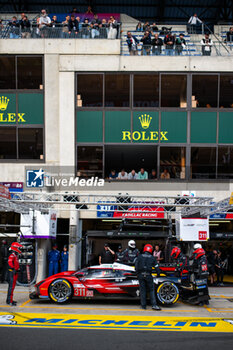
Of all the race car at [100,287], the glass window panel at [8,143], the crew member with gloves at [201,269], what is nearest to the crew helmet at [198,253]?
the crew member with gloves at [201,269]

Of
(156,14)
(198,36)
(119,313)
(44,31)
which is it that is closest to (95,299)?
(119,313)

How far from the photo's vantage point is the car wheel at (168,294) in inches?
470

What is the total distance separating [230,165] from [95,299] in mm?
10450

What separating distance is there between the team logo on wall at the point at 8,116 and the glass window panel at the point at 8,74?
0.68 meters

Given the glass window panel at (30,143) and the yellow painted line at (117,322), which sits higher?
the glass window panel at (30,143)

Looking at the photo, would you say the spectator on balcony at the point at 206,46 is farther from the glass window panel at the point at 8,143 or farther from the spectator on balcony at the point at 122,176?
the glass window panel at the point at 8,143

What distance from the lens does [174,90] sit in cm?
2033

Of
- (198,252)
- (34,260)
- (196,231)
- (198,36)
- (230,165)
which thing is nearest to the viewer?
(198,252)

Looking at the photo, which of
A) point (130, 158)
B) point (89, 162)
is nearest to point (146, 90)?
point (130, 158)

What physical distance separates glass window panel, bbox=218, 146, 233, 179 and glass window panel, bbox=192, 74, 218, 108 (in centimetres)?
226

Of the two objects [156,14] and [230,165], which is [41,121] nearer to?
[230,165]

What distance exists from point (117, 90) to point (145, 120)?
204 centimetres

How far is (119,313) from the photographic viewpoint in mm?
10938

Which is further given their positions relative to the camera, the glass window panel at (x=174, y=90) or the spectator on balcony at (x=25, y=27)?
the spectator on balcony at (x=25, y=27)
